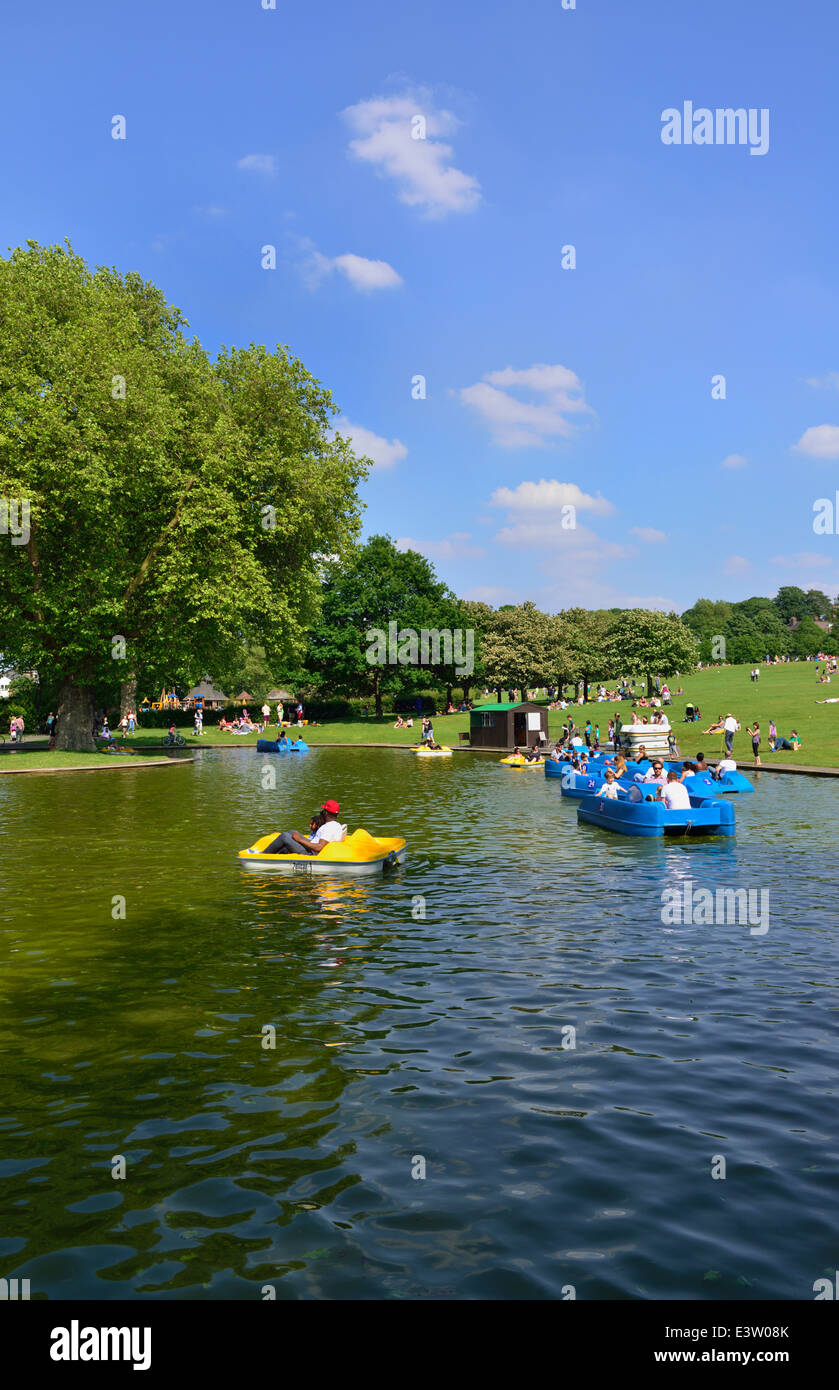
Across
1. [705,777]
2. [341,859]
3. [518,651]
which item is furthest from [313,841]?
[518,651]

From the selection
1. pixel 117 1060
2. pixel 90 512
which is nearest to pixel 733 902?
pixel 117 1060

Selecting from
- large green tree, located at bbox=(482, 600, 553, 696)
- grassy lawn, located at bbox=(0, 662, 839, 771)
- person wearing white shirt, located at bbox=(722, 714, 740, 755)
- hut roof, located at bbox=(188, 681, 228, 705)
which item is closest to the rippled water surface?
person wearing white shirt, located at bbox=(722, 714, 740, 755)

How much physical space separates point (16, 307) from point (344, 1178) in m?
50.5

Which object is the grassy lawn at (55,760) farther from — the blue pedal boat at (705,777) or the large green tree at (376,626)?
the large green tree at (376,626)

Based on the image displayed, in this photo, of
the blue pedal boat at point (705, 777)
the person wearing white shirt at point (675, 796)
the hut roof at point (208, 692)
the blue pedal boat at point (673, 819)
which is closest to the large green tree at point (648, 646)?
the blue pedal boat at point (705, 777)

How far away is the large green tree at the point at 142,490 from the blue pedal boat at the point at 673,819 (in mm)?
31170

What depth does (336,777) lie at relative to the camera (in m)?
43.8

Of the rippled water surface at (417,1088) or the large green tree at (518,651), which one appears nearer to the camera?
the rippled water surface at (417,1088)

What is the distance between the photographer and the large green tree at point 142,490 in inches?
1870

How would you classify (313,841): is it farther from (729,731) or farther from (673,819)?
(729,731)

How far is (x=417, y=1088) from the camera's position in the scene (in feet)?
28.6

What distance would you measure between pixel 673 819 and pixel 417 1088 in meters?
16.6

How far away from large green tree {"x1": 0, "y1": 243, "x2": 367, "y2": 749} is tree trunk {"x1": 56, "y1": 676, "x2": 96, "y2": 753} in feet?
0.30
